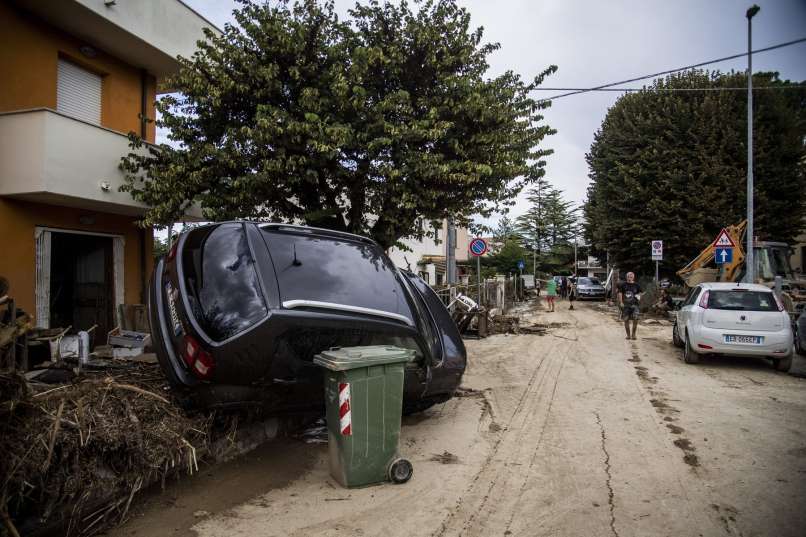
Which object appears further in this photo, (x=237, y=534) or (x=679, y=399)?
(x=679, y=399)

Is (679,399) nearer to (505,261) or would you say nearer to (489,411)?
(489,411)

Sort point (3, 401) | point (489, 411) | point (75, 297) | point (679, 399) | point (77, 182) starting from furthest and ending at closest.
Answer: point (75, 297) → point (77, 182) → point (679, 399) → point (489, 411) → point (3, 401)

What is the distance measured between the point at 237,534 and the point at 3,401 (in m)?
1.59

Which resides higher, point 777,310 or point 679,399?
point 777,310

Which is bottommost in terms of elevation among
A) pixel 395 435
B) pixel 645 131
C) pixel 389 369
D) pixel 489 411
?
pixel 489 411

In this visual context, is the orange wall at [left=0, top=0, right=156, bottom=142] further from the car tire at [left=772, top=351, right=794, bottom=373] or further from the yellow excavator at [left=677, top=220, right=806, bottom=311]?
the yellow excavator at [left=677, top=220, right=806, bottom=311]

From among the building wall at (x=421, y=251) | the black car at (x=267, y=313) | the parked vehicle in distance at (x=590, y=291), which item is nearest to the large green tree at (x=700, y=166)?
the parked vehicle in distance at (x=590, y=291)

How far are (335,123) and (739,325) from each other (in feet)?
25.4

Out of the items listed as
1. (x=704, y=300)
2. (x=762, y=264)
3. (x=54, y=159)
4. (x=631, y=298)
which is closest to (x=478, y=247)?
(x=631, y=298)

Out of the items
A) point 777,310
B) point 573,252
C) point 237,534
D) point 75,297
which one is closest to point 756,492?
point 237,534

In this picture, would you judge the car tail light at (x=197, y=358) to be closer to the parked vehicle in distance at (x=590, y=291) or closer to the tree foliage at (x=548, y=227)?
the parked vehicle in distance at (x=590, y=291)

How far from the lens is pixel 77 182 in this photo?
7.63 meters

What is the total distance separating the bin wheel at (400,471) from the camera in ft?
12.8

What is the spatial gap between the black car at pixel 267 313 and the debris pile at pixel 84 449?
1.03ft
